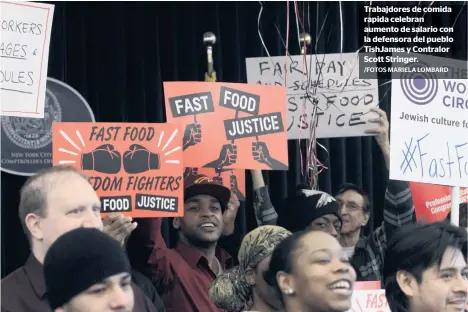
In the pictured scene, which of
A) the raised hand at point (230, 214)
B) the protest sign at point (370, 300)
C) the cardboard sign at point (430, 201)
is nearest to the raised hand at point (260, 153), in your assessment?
the raised hand at point (230, 214)

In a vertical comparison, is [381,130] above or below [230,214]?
above

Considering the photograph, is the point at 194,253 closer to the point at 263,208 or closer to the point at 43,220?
the point at 263,208

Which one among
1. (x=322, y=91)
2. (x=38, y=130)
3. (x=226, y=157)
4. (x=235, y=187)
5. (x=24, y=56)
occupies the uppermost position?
(x=24, y=56)

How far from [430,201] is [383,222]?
32 centimetres

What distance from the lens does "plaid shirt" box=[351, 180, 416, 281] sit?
17.2 ft

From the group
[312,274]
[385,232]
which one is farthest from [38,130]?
[312,274]

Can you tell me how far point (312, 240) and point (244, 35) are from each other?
9.89 ft

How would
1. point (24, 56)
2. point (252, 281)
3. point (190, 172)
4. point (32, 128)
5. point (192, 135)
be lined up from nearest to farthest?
point (252, 281) < point (24, 56) < point (192, 135) < point (190, 172) < point (32, 128)

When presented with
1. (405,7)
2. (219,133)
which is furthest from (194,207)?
(405,7)

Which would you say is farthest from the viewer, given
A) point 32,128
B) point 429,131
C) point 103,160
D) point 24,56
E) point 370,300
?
point 32,128

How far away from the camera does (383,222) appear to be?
541 cm

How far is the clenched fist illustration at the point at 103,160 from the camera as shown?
4.59 metres

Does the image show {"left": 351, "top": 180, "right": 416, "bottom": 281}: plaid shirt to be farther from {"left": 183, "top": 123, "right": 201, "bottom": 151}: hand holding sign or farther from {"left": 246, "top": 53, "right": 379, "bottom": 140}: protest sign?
{"left": 183, "top": 123, "right": 201, "bottom": 151}: hand holding sign

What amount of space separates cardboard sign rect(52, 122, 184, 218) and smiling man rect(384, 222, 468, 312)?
105cm
